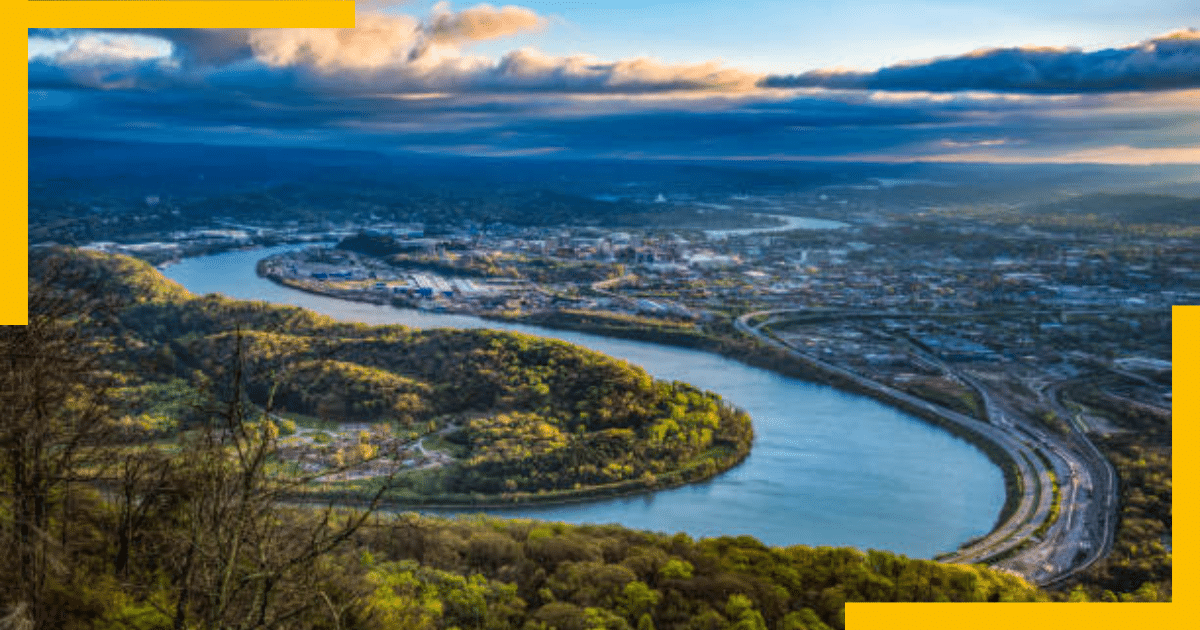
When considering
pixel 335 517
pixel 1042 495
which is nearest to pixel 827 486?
pixel 1042 495

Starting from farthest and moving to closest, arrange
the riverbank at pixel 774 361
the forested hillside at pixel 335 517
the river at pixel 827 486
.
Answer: the riverbank at pixel 774 361 → the river at pixel 827 486 → the forested hillside at pixel 335 517

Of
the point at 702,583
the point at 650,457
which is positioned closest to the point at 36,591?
the point at 702,583

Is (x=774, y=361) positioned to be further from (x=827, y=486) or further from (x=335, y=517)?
(x=335, y=517)

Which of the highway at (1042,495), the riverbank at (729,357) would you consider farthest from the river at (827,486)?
the highway at (1042,495)

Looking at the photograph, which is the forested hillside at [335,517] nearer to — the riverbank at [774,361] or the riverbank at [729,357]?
the riverbank at [729,357]

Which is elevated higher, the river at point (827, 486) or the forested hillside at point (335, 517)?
the forested hillside at point (335, 517)
